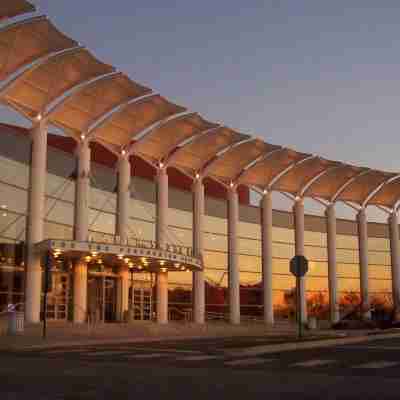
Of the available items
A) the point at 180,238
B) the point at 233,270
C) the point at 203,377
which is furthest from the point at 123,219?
the point at 203,377

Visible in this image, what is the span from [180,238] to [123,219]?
36.9 feet

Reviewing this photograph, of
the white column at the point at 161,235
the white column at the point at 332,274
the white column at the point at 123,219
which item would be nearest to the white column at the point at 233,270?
the white column at the point at 161,235

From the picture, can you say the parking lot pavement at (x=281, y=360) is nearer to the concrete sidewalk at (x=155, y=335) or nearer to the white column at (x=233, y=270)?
the concrete sidewalk at (x=155, y=335)

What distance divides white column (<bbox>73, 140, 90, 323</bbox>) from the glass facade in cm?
152

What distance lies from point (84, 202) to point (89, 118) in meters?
4.87

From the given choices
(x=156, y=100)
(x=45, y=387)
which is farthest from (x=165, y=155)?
(x=45, y=387)

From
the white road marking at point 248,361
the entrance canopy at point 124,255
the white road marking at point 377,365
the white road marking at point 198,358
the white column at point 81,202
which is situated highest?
the white column at point 81,202

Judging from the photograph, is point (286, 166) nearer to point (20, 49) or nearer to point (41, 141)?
point (41, 141)

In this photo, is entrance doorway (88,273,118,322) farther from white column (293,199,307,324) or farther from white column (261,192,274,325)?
white column (293,199,307,324)

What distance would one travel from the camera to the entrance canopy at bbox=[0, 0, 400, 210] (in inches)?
1298

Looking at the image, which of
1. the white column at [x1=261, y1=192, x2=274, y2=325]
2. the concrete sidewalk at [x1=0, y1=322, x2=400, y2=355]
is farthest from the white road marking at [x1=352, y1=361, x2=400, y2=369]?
the white column at [x1=261, y1=192, x2=274, y2=325]

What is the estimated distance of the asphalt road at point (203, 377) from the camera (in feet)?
29.1

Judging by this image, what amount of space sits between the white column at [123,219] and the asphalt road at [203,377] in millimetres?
25701

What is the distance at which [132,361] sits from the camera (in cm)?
1420
